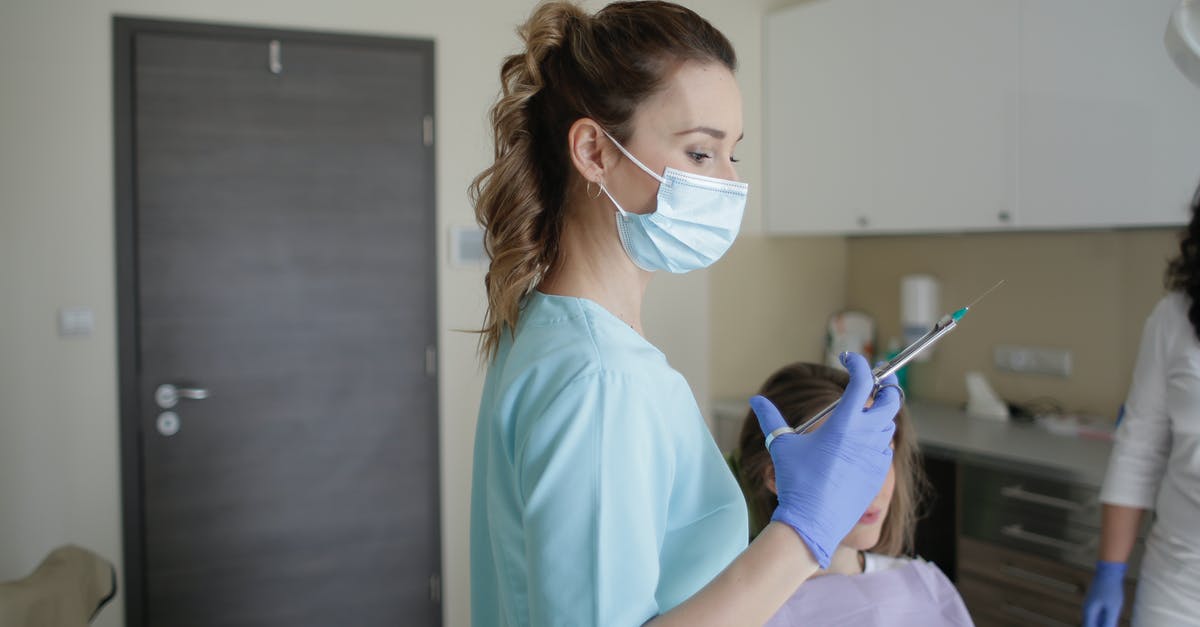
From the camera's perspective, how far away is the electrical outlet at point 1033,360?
2754 mm

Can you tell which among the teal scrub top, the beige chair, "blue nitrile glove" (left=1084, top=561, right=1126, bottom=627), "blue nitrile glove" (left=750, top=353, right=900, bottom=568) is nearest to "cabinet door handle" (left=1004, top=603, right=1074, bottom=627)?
"blue nitrile glove" (left=1084, top=561, right=1126, bottom=627)

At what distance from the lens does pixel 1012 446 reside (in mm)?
2387

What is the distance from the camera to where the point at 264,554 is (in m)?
2.66

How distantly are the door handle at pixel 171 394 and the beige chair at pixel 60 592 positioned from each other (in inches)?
35.9

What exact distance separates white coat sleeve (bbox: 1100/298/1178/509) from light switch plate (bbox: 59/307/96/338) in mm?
2539

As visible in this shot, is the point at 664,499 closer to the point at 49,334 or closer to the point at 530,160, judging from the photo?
the point at 530,160

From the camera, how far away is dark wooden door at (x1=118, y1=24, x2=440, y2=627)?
251 centimetres

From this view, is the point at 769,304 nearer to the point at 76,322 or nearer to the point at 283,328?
the point at 283,328

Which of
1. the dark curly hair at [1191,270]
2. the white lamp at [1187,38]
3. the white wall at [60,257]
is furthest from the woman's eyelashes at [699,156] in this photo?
the white wall at [60,257]

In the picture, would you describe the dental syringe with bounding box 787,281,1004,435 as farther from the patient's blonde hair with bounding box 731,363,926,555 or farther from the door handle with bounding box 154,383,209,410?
the door handle with bounding box 154,383,209,410

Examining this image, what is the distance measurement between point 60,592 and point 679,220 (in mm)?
1253

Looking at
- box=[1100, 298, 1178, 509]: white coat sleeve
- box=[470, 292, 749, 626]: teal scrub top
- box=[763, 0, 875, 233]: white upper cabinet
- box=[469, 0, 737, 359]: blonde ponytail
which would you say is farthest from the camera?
box=[763, 0, 875, 233]: white upper cabinet

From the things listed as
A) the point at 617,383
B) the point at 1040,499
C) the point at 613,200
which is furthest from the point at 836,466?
the point at 1040,499

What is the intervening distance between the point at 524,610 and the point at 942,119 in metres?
2.36
